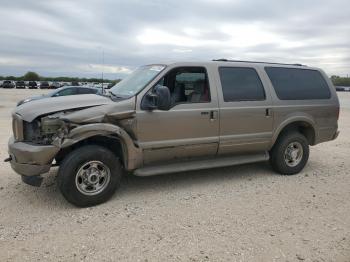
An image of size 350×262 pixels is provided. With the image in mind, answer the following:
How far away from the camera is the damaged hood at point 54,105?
4371 mm

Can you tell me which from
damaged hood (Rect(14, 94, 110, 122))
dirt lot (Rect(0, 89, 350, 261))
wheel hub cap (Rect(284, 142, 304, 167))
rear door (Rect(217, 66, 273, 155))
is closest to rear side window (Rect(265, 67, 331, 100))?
rear door (Rect(217, 66, 273, 155))

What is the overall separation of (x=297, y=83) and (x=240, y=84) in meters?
1.30

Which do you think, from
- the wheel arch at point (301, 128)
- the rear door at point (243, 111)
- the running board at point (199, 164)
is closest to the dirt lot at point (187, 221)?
the running board at point (199, 164)

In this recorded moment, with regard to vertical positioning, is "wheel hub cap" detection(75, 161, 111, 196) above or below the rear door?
below

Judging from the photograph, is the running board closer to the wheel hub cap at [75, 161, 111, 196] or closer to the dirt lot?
the dirt lot

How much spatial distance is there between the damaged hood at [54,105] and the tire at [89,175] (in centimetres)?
58

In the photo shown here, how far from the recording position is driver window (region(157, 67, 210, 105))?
17.2 ft

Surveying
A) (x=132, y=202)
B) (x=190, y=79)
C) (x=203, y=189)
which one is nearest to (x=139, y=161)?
(x=132, y=202)

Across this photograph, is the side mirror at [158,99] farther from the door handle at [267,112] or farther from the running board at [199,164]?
the door handle at [267,112]

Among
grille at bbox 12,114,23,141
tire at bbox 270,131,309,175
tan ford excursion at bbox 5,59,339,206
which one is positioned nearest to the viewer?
tan ford excursion at bbox 5,59,339,206

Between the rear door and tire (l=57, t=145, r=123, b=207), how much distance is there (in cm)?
183

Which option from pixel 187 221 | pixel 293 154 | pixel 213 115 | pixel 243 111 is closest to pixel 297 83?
pixel 293 154

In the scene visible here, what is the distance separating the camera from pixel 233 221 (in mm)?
4094

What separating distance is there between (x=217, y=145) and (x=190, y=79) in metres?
1.12
